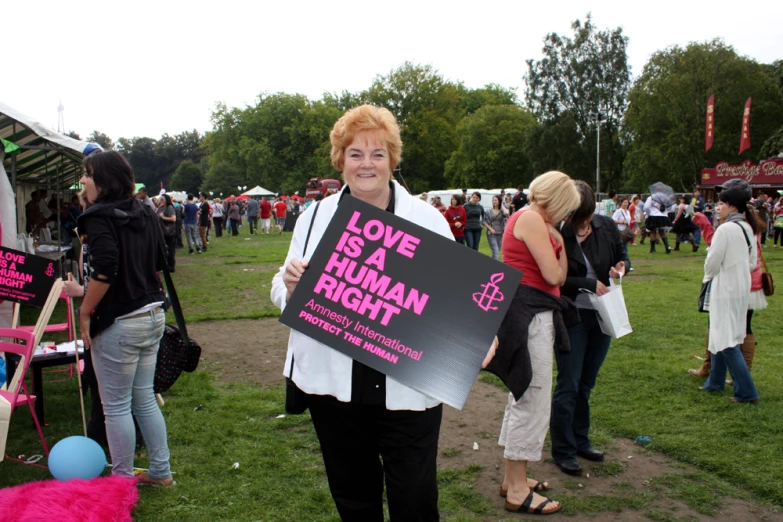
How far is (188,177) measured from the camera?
9400 centimetres

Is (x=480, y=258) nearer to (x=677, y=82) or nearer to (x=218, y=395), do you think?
(x=218, y=395)

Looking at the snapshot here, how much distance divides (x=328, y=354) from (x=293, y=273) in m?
0.32

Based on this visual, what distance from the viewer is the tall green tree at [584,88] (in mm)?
51875

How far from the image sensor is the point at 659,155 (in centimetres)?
A: 4894

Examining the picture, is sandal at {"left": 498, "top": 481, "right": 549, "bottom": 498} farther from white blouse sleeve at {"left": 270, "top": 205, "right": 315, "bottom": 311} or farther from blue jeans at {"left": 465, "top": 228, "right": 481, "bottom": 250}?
blue jeans at {"left": 465, "top": 228, "right": 481, "bottom": 250}

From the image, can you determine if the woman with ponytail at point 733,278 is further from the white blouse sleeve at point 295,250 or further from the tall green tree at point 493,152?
the tall green tree at point 493,152

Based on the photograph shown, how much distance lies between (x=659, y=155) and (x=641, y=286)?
4108 centimetres

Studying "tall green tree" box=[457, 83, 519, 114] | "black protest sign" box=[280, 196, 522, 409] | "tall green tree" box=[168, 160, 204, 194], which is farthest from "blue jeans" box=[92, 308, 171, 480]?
"tall green tree" box=[168, 160, 204, 194]

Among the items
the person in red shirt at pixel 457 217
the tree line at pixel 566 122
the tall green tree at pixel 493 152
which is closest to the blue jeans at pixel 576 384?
the person in red shirt at pixel 457 217

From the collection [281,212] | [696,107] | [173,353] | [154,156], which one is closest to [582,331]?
[173,353]

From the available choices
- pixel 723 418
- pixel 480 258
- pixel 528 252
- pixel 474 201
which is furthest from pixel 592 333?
pixel 474 201

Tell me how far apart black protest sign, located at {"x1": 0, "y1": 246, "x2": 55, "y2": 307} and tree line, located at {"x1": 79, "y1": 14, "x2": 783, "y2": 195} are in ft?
153

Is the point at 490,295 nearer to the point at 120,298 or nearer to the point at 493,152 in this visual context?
the point at 120,298

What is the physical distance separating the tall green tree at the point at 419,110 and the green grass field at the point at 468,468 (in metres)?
57.4
